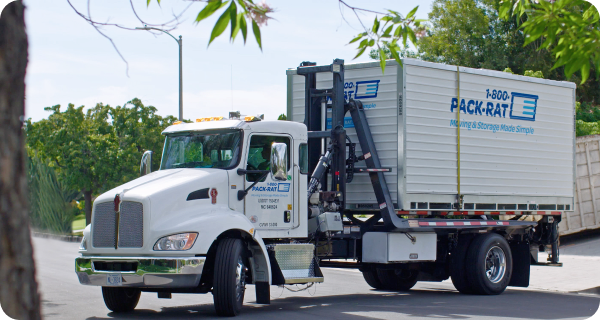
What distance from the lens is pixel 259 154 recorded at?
34.3 ft

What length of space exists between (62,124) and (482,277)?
28.0m

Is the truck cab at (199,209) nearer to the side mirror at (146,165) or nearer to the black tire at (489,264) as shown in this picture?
the side mirror at (146,165)

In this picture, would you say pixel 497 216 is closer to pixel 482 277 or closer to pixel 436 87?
pixel 482 277

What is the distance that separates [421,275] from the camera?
13672 mm

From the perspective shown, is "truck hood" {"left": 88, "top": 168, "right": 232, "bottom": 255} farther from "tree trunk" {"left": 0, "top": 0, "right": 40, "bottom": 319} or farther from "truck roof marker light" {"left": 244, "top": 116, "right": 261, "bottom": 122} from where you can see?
"tree trunk" {"left": 0, "top": 0, "right": 40, "bottom": 319}

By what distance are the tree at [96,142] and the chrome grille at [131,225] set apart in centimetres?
2495

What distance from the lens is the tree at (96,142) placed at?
34.4 meters

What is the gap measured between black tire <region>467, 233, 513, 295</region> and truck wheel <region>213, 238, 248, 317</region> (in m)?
5.06

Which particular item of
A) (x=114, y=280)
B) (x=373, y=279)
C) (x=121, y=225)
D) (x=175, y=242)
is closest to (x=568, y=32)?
(x=175, y=242)

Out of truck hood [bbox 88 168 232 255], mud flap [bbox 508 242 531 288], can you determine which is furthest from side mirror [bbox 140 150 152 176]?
mud flap [bbox 508 242 531 288]

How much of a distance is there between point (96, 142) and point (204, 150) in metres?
26.0

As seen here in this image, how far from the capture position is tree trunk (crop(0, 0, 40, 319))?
2967mm

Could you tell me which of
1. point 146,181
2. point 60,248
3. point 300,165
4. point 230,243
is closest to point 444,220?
point 300,165

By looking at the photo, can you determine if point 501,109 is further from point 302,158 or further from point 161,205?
point 161,205
